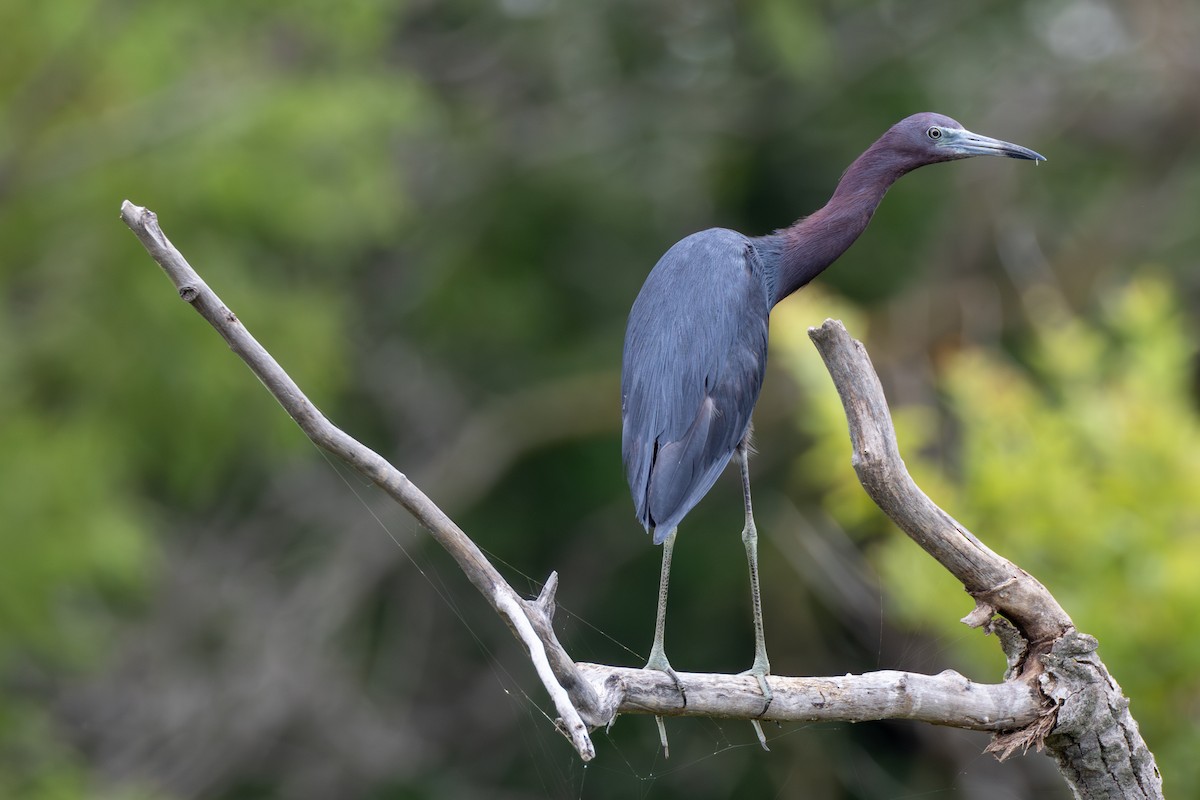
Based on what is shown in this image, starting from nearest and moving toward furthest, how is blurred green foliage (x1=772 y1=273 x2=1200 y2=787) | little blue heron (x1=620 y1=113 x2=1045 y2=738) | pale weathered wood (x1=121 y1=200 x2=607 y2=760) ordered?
pale weathered wood (x1=121 y1=200 x2=607 y2=760)
little blue heron (x1=620 y1=113 x2=1045 y2=738)
blurred green foliage (x1=772 y1=273 x2=1200 y2=787)

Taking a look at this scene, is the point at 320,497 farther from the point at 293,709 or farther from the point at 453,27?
the point at 453,27

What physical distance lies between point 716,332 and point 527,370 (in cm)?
746

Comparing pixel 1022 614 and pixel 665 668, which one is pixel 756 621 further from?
pixel 1022 614

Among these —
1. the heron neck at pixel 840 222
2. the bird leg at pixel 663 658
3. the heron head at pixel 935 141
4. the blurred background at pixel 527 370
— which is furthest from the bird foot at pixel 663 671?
the blurred background at pixel 527 370

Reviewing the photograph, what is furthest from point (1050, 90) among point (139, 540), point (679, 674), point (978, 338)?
point (679, 674)

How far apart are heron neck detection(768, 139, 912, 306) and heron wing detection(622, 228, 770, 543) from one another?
100mm

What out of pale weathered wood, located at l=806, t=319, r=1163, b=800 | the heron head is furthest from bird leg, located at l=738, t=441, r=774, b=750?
the heron head

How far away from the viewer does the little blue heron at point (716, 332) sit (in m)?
3.62

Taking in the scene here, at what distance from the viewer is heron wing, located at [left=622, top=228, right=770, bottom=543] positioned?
3.63m

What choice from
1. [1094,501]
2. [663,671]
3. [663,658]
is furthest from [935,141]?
[1094,501]

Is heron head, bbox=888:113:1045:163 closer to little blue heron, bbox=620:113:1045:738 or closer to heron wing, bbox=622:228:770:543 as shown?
little blue heron, bbox=620:113:1045:738

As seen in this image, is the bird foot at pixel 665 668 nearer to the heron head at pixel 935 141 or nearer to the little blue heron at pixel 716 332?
the little blue heron at pixel 716 332

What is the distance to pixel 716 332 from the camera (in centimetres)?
374

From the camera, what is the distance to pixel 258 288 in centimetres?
820
